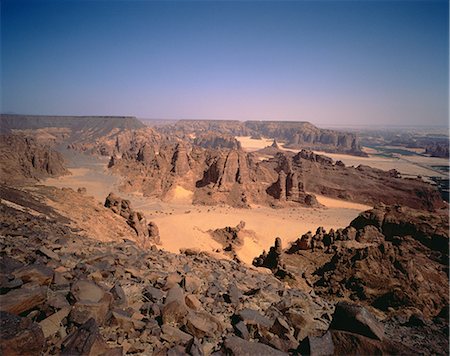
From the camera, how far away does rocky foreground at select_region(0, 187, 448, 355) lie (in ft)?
14.4

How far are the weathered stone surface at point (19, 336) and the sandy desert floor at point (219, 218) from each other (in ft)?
60.7

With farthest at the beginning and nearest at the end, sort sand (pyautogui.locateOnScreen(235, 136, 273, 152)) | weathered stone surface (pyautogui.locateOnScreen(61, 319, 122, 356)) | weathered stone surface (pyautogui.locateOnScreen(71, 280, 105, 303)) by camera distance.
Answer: sand (pyautogui.locateOnScreen(235, 136, 273, 152)) → weathered stone surface (pyautogui.locateOnScreen(71, 280, 105, 303)) → weathered stone surface (pyautogui.locateOnScreen(61, 319, 122, 356))

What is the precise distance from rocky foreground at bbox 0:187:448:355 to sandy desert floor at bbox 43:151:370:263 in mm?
14619

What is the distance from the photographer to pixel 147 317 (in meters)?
5.57

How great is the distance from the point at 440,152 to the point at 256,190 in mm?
114735

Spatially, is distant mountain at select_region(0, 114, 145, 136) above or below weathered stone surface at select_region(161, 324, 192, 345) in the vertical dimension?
above

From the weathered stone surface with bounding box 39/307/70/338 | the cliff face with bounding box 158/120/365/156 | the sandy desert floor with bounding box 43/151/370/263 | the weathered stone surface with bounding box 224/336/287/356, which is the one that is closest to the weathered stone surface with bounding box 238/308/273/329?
the weathered stone surface with bounding box 224/336/287/356

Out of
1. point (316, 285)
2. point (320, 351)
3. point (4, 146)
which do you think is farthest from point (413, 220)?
point (4, 146)

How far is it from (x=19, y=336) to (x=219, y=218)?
99.3 ft

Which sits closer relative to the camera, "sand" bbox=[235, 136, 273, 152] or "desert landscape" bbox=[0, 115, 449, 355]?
"desert landscape" bbox=[0, 115, 449, 355]

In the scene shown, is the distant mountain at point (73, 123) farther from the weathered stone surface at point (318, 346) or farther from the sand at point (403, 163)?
the weathered stone surface at point (318, 346)

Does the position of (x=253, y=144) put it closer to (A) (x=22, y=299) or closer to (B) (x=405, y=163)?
(B) (x=405, y=163)

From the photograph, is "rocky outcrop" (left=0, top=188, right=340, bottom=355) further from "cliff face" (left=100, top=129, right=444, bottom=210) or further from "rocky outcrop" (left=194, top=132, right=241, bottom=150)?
"rocky outcrop" (left=194, top=132, right=241, bottom=150)

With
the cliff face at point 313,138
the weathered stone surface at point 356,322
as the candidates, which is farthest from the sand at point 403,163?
the weathered stone surface at point 356,322
